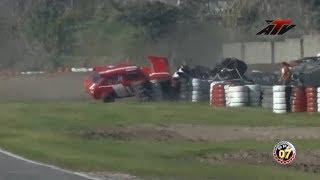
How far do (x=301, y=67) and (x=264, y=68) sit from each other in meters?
23.9

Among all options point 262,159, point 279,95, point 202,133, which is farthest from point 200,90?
point 262,159

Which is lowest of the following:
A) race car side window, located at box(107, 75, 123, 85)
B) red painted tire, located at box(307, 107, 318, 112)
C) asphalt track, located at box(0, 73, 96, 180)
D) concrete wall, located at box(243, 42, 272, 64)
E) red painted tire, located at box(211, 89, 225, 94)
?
asphalt track, located at box(0, 73, 96, 180)

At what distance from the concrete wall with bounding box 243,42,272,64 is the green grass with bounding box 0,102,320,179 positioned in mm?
34508

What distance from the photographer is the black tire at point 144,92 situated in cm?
4216

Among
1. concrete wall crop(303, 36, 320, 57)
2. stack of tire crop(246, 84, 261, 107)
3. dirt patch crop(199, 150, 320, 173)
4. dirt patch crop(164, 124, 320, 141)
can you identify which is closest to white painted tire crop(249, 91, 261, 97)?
stack of tire crop(246, 84, 261, 107)

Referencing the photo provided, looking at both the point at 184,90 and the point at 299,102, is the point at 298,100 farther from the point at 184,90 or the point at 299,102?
the point at 184,90

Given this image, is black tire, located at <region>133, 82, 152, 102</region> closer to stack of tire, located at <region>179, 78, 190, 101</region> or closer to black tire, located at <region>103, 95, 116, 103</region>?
stack of tire, located at <region>179, 78, 190, 101</region>

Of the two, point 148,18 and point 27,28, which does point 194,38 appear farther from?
point 27,28

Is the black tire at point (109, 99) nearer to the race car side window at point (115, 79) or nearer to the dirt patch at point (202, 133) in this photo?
the race car side window at point (115, 79)

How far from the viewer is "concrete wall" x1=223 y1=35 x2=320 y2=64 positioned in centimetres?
6906

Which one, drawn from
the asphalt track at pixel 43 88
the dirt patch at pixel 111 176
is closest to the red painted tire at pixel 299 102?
the dirt patch at pixel 111 176

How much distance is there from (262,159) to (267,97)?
1490 centimetres

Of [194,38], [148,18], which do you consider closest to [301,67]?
[194,38]

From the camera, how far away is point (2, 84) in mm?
60938
